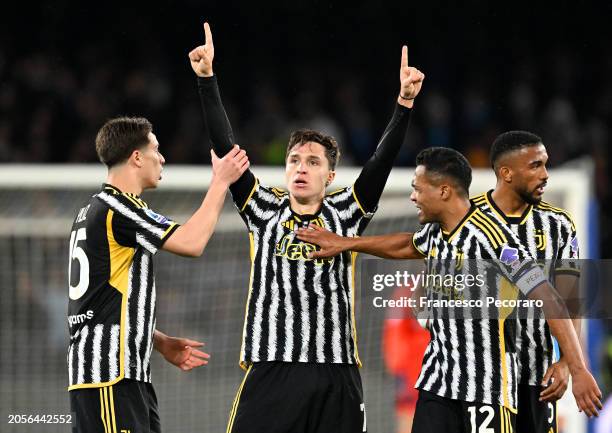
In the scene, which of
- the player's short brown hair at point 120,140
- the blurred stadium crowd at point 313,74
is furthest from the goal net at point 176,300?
the blurred stadium crowd at point 313,74

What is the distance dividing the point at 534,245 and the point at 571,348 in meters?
0.53

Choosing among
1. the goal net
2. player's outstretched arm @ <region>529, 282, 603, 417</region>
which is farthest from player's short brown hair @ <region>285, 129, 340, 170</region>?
the goal net

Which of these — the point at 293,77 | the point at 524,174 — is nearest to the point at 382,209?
the point at 524,174

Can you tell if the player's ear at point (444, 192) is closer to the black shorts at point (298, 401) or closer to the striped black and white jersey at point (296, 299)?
the striped black and white jersey at point (296, 299)

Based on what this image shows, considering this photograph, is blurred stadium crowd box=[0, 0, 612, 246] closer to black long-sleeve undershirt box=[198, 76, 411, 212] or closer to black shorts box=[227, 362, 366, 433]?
black long-sleeve undershirt box=[198, 76, 411, 212]

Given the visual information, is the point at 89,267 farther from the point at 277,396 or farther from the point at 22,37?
the point at 22,37

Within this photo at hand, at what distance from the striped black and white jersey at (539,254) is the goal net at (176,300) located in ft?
5.60

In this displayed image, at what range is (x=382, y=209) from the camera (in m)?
6.64

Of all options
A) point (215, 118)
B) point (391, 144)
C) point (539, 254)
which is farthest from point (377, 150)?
point (539, 254)

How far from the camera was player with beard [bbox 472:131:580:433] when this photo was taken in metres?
4.58

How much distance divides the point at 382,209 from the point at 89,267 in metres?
2.68

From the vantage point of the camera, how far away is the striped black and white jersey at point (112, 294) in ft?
14.1

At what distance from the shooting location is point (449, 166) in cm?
465

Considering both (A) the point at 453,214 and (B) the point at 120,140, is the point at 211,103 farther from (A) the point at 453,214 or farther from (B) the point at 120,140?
(A) the point at 453,214
